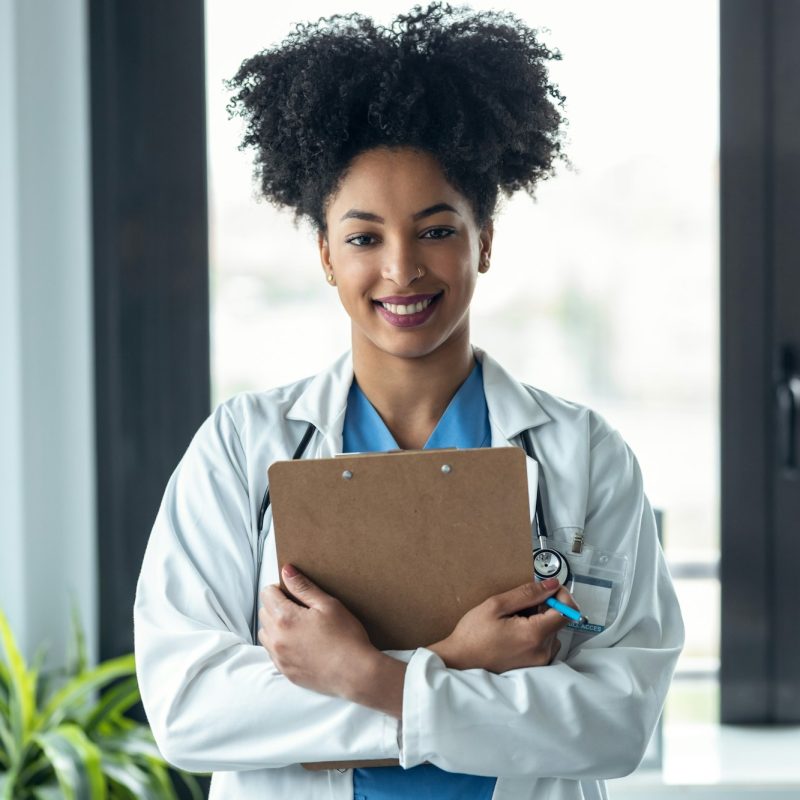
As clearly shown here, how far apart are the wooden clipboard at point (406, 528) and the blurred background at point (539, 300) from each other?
131 cm

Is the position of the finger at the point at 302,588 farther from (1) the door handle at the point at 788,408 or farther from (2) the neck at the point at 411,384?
(1) the door handle at the point at 788,408

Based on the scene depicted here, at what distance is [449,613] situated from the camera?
1.09 m

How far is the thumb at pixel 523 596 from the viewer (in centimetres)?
106

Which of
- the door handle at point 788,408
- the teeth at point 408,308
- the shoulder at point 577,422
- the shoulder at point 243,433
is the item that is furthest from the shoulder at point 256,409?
the door handle at point 788,408

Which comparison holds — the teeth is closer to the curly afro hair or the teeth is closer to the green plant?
the curly afro hair

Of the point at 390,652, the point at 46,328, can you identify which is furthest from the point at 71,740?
the point at 390,652

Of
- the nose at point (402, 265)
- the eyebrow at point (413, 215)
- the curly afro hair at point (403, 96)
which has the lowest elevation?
the nose at point (402, 265)

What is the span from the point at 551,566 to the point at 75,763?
47.3 inches

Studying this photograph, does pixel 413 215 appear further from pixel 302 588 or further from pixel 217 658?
pixel 217 658

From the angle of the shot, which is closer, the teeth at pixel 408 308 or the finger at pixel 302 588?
the finger at pixel 302 588

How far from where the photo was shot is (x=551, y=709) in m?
1.05

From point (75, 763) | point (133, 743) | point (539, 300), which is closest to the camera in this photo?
point (75, 763)

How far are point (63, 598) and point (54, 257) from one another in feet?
2.59

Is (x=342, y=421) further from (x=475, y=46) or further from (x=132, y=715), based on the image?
(x=132, y=715)
